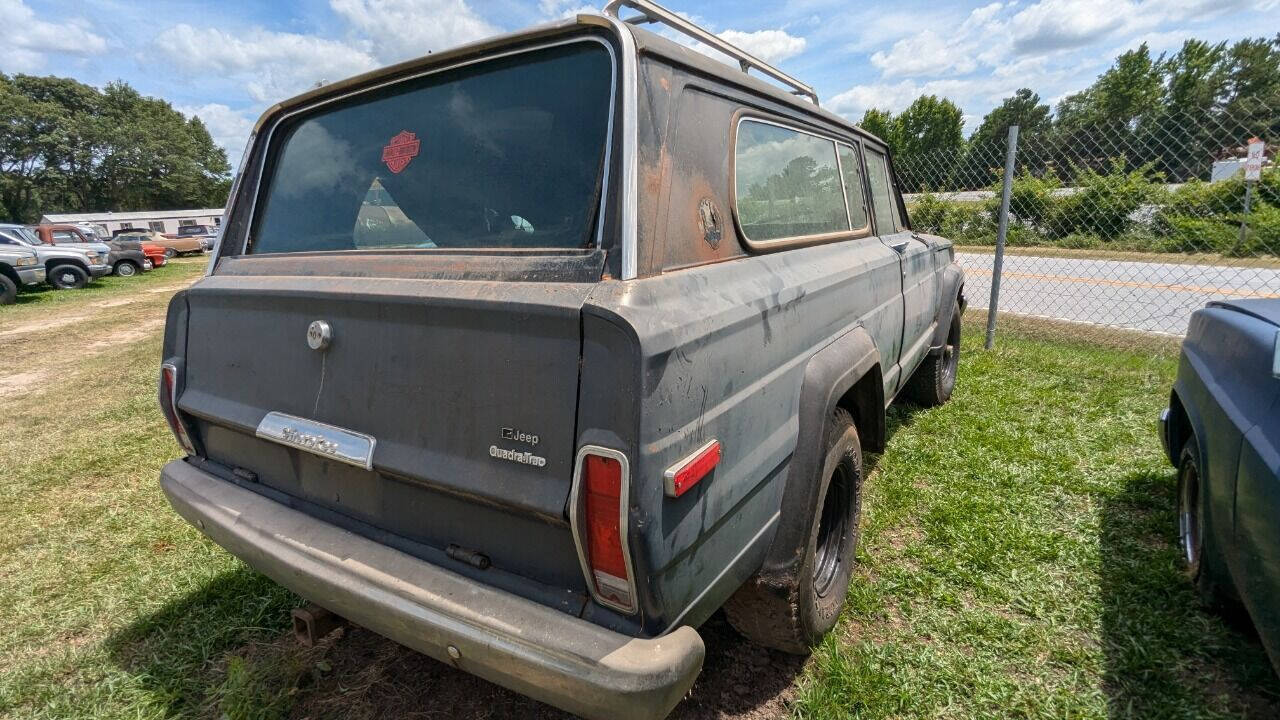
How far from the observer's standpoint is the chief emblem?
1.84 metres

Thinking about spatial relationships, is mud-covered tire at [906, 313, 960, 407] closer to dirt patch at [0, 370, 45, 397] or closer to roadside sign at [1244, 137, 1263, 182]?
roadside sign at [1244, 137, 1263, 182]

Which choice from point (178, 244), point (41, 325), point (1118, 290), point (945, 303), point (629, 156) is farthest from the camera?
point (178, 244)

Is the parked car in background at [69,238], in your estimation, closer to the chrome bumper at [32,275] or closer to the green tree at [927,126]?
the chrome bumper at [32,275]

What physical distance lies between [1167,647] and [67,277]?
2184 centimetres

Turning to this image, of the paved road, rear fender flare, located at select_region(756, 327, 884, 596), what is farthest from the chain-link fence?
rear fender flare, located at select_region(756, 327, 884, 596)

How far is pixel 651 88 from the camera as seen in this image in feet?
5.67

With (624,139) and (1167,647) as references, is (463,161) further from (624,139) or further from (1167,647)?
(1167,647)

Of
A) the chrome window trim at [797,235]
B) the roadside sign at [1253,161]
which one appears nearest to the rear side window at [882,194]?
the chrome window trim at [797,235]

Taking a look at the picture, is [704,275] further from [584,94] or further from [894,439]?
[894,439]

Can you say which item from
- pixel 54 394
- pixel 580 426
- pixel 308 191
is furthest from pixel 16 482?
pixel 580 426

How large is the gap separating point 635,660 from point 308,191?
2.09 metres

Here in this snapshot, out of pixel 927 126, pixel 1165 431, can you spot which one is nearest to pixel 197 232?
pixel 1165 431

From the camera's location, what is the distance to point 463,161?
6.43 ft

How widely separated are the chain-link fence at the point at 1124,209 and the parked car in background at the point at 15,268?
1829cm
